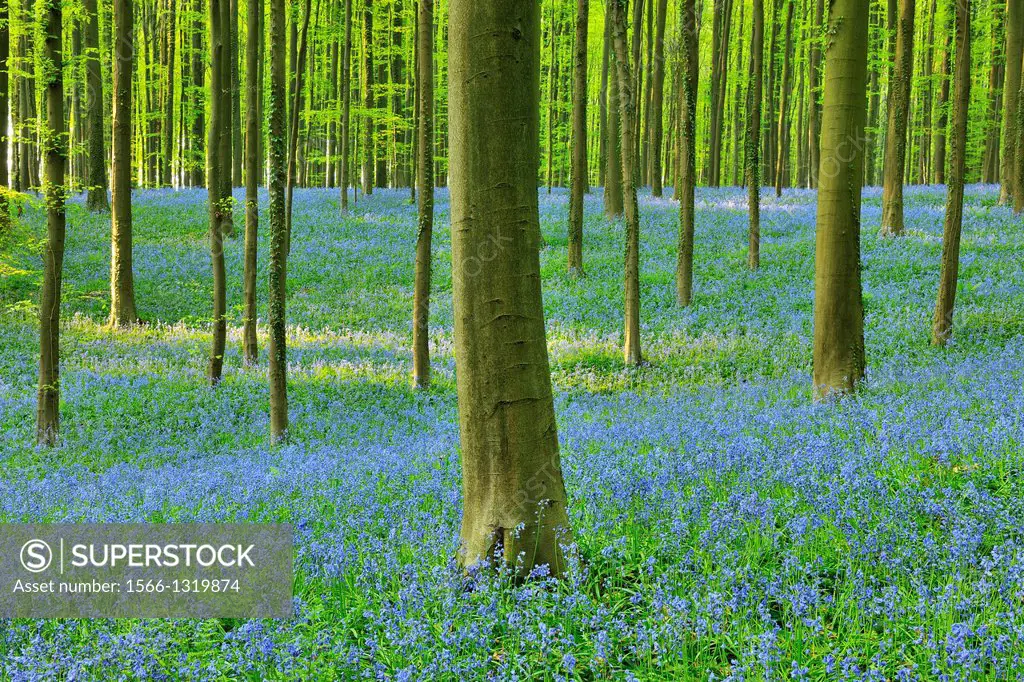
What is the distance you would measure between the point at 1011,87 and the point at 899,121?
6210 mm

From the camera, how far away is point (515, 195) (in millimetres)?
4160

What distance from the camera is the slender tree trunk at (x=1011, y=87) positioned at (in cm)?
1995

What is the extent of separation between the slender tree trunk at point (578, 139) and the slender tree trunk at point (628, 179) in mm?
4300

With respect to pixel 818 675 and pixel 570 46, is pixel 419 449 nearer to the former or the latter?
pixel 818 675

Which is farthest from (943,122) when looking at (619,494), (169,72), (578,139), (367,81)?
(169,72)

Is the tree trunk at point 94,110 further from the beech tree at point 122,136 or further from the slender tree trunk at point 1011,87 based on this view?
the slender tree trunk at point 1011,87

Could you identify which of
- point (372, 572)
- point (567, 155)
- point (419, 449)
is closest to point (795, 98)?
point (567, 155)

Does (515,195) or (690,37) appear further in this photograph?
(690,37)

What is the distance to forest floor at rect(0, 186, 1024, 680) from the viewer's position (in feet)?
11.3

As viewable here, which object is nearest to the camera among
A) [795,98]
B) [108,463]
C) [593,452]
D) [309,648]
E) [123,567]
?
[309,648]

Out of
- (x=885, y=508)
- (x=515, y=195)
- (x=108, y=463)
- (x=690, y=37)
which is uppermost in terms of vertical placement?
(x=690, y=37)

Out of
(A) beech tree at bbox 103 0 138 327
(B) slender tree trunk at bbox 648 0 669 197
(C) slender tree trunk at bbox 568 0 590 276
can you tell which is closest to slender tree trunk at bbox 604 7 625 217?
(B) slender tree trunk at bbox 648 0 669 197

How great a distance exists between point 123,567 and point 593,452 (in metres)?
4.32
